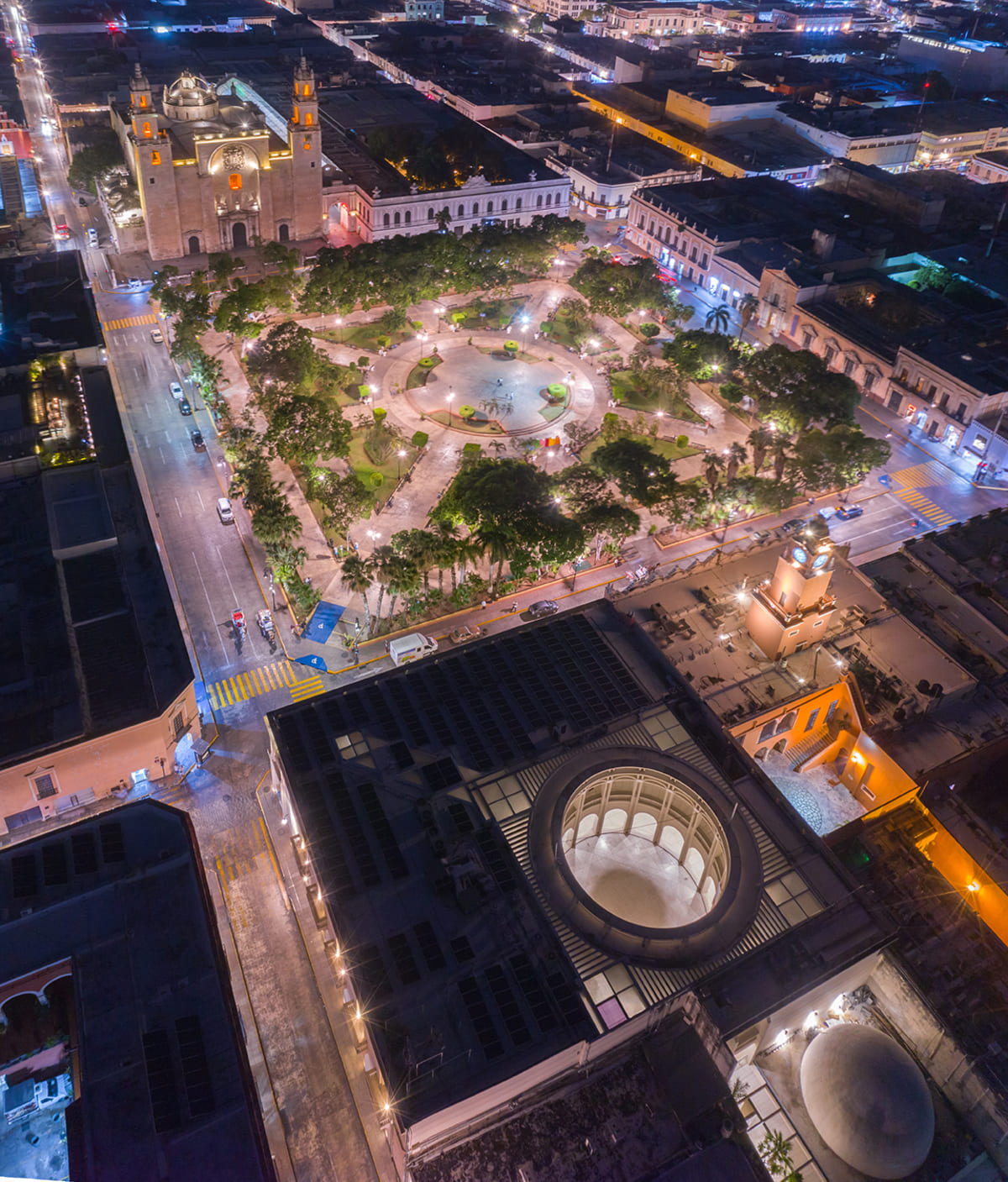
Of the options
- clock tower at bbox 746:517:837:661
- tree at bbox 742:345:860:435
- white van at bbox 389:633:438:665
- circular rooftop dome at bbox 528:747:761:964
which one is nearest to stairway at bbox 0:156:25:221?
white van at bbox 389:633:438:665

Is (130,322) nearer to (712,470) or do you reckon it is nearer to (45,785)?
(45,785)

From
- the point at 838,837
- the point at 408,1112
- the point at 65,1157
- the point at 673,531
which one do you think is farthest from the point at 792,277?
the point at 65,1157

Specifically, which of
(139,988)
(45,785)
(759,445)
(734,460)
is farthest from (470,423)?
(139,988)

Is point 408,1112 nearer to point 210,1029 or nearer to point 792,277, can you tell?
point 210,1029

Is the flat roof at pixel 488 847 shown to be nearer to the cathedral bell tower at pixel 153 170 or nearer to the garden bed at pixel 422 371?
the garden bed at pixel 422 371

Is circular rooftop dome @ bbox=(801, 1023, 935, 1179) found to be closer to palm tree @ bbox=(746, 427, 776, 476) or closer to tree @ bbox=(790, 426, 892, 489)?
tree @ bbox=(790, 426, 892, 489)

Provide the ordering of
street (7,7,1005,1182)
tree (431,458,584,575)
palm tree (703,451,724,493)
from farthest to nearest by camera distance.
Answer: palm tree (703,451,724,493) < tree (431,458,584,575) < street (7,7,1005,1182)

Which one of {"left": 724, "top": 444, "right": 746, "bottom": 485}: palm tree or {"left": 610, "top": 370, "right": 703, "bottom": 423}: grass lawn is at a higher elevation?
{"left": 724, "top": 444, "right": 746, "bottom": 485}: palm tree

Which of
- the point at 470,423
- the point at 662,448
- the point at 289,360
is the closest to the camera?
the point at 662,448
